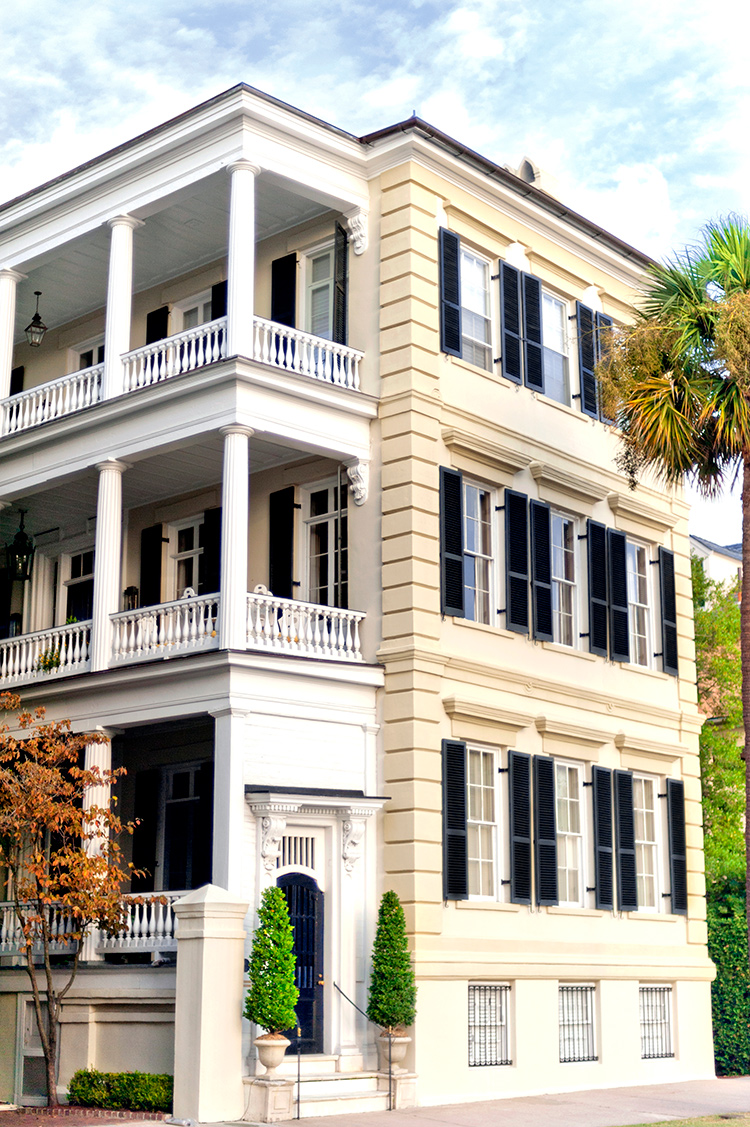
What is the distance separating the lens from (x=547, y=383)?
Result: 2419 centimetres

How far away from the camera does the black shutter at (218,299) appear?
2367 centimetres

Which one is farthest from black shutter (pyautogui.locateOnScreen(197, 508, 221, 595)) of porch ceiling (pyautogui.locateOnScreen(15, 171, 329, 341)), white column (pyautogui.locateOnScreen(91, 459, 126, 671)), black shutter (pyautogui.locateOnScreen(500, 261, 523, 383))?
black shutter (pyautogui.locateOnScreen(500, 261, 523, 383))

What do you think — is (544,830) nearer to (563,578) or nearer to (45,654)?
(563,578)

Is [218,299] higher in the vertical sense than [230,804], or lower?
higher

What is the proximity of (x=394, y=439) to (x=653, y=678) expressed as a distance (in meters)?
7.34

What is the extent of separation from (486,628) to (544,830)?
3.18 metres

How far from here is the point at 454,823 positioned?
1992 cm

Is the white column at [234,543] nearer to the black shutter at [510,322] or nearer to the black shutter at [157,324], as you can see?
the black shutter at [510,322]

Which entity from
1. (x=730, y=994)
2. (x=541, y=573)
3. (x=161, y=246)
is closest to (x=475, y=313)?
(x=541, y=573)

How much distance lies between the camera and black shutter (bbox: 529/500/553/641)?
22609 millimetres

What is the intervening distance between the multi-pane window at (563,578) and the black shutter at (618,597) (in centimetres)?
81

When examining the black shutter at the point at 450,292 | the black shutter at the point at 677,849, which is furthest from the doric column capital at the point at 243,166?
the black shutter at the point at 677,849

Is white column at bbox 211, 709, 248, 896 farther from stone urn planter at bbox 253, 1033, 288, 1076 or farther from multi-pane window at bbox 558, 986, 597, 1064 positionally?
multi-pane window at bbox 558, 986, 597, 1064

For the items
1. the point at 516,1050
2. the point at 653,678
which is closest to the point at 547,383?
the point at 653,678
